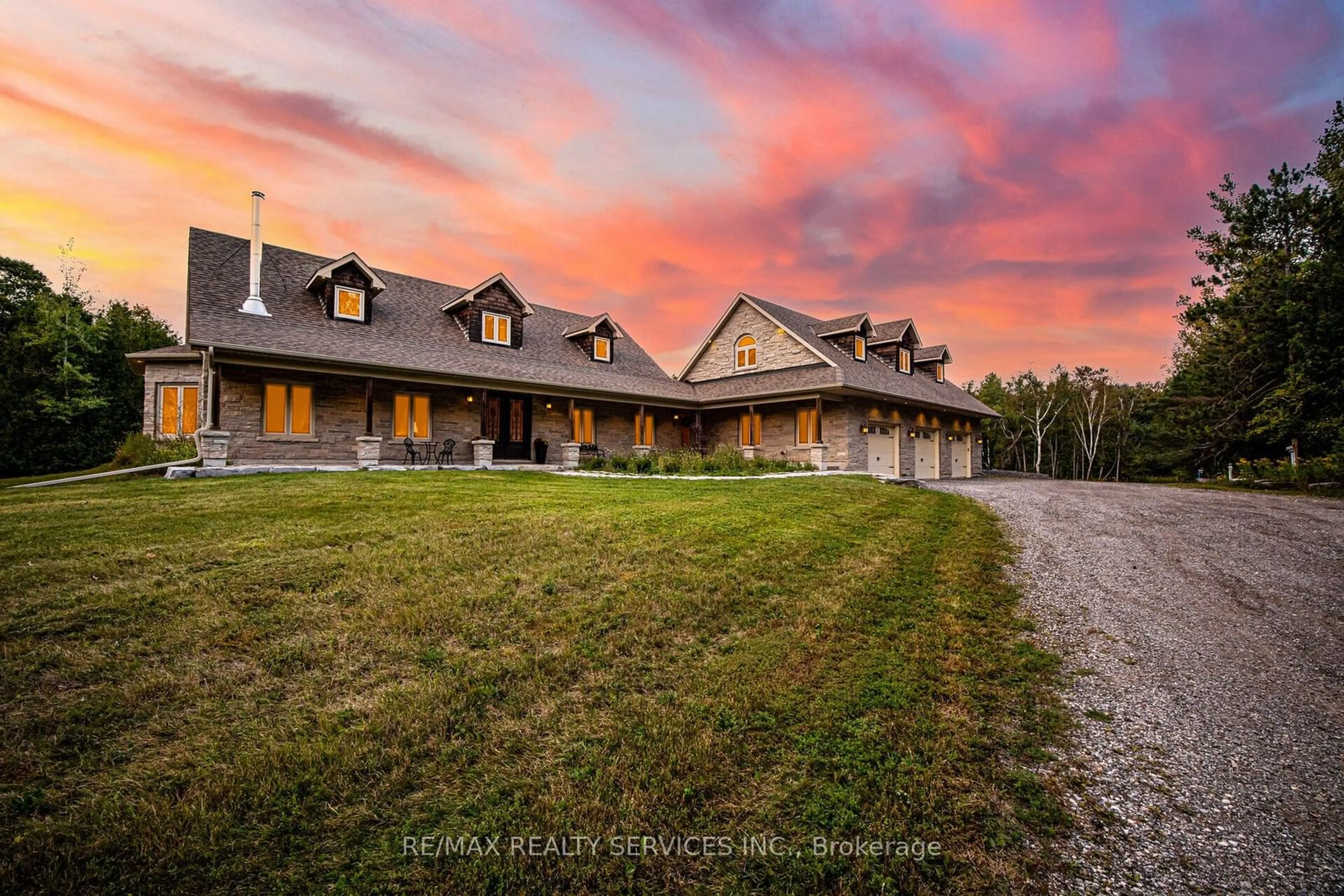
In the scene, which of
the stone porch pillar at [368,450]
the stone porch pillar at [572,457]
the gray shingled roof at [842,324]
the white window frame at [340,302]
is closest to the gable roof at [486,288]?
the white window frame at [340,302]

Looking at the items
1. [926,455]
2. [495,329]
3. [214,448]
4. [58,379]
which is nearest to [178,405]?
[214,448]

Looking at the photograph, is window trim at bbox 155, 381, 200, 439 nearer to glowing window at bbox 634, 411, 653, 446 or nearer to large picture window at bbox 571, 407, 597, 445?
large picture window at bbox 571, 407, 597, 445

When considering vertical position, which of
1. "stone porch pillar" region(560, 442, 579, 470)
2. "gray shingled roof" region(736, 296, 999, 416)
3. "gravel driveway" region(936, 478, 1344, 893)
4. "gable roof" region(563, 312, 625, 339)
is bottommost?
"gravel driveway" region(936, 478, 1344, 893)

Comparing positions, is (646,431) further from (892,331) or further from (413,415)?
(892,331)

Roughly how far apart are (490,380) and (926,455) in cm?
1881

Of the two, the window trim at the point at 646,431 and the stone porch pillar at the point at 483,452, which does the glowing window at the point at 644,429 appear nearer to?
the window trim at the point at 646,431

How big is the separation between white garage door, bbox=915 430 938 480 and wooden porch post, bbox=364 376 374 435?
2051 cm

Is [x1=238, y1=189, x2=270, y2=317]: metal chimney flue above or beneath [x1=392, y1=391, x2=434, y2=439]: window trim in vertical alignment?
above

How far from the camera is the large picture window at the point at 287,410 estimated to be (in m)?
14.1

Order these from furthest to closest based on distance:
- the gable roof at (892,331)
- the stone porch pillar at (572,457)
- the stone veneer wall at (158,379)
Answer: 1. the gable roof at (892,331)
2. the stone porch pillar at (572,457)
3. the stone veneer wall at (158,379)

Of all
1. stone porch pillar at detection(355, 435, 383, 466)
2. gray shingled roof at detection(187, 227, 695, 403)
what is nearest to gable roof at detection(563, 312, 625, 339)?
gray shingled roof at detection(187, 227, 695, 403)

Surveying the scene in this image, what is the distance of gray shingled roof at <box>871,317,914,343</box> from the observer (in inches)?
957

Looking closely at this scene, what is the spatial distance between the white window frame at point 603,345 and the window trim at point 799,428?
810 centimetres

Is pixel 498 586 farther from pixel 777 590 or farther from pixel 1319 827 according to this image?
pixel 1319 827
